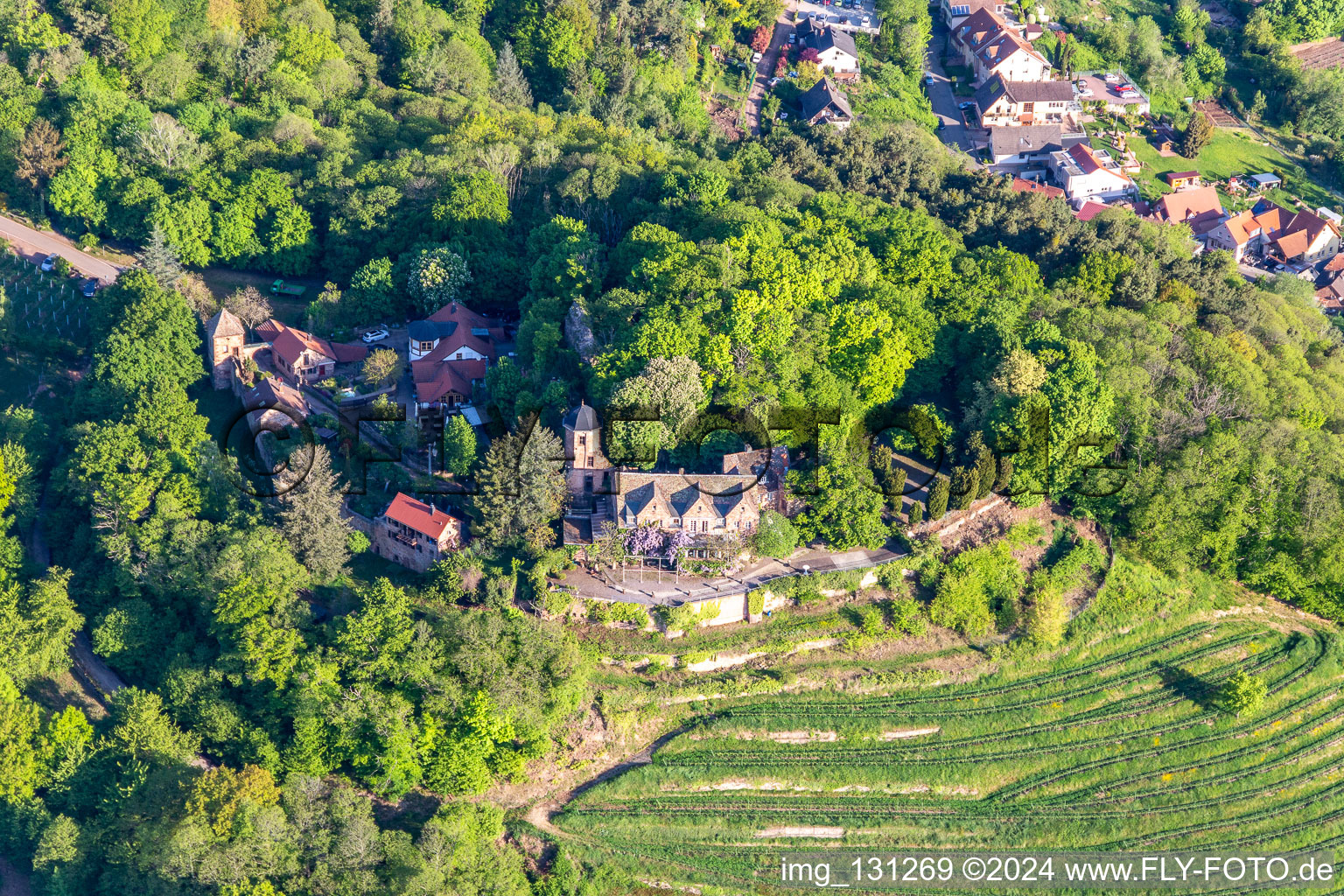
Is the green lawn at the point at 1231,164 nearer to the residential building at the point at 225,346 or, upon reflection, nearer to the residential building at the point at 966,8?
the residential building at the point at 966,8

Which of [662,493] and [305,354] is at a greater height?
[662,493]

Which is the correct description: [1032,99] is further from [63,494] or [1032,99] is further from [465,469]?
[63,494]

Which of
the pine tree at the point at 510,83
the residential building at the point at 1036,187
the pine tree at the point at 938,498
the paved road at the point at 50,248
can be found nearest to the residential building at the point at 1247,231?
the residential building at the point at 1036,187

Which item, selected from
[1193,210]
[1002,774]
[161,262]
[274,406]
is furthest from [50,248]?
[1193,210]

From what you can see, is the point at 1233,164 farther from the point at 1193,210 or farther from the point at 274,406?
the point at 274,406

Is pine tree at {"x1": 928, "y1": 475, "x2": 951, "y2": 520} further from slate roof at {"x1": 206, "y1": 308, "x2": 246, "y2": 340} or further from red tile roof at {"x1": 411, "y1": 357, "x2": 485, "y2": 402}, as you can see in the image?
slate roof at {"x1": 206, "y1": 308, "x2": 246, "y2": 340}

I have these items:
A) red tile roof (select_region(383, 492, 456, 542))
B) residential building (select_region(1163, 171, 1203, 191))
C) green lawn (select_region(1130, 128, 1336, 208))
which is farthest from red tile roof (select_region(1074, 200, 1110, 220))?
red tile roof (select_region(383, 492, 456, 542))
